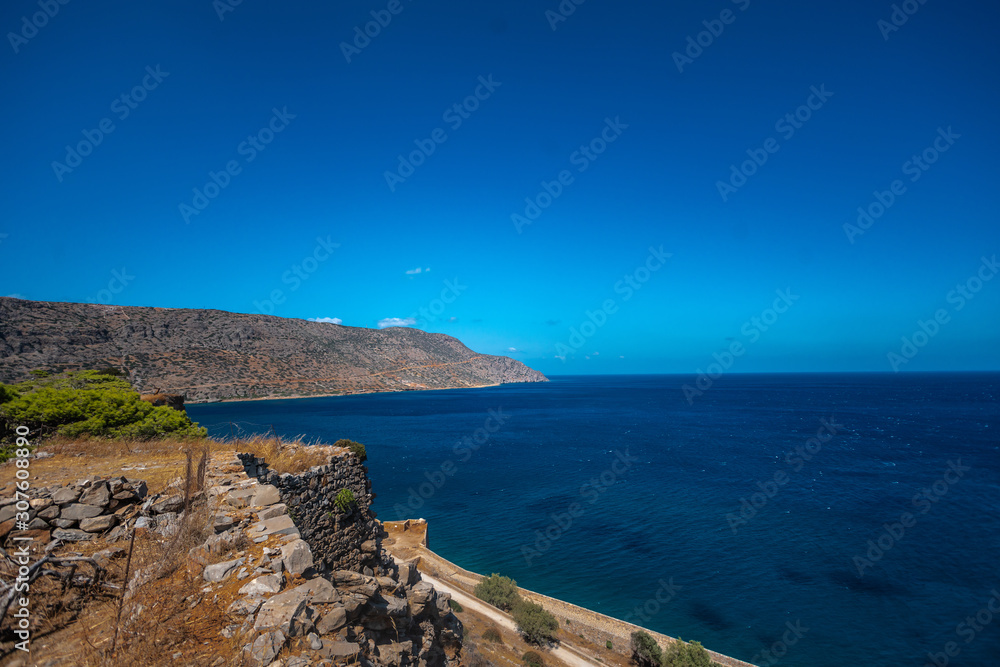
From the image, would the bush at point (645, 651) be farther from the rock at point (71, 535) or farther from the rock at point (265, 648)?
the rock at point (71, 535)

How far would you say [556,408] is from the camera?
385ft

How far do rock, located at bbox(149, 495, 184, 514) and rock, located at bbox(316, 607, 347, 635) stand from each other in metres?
3.83

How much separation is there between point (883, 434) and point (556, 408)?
6795 cm

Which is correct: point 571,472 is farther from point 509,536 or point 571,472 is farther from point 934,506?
point 934,506

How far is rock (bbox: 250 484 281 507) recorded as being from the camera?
7375mm

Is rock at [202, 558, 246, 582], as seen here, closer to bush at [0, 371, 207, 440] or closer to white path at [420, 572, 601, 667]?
bush at [0, 371, 207, 440]

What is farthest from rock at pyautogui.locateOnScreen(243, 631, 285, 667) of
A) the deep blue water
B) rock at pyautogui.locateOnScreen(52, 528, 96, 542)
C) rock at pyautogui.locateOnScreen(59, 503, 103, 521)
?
the deep blue water

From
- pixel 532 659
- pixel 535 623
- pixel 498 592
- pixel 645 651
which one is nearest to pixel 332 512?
pixel 532 659

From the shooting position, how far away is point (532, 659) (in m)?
16.0

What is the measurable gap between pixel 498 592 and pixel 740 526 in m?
20.9

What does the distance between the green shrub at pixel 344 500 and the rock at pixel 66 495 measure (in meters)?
5.27

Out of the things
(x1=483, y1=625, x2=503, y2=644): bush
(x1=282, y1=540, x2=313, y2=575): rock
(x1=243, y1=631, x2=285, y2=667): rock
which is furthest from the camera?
(x1=483, y1=625, x2=503, y2=644): bush

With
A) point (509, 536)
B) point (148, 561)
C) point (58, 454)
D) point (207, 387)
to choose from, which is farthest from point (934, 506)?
point (207, 387)

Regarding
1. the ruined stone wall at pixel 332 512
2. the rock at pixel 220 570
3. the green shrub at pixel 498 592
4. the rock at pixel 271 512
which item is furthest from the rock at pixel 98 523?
the green shrub at pixel 498 592
